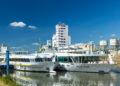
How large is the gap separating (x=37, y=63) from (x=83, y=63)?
11.2 m

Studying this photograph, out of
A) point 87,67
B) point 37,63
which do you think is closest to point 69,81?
point 87,67

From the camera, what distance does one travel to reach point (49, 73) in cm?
3612

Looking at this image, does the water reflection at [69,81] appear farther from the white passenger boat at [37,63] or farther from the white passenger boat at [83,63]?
the white passenger boat at [37,63]

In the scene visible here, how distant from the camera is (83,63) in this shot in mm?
37125

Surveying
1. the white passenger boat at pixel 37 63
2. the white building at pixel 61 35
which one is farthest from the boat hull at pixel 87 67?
the white building at pixel 61 35

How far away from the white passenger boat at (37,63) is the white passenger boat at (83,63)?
149 inches

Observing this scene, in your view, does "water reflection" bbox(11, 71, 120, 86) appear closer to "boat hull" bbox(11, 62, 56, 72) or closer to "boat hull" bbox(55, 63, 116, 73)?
"boat hull" bbox(55, 63, 116, 73)

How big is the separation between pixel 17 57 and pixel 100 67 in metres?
24.3

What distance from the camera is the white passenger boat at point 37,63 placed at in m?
36.4

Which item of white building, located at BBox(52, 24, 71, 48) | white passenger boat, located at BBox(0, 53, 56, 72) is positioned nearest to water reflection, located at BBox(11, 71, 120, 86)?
white passenger boat, located at BBox(0, 53, 56, 72)

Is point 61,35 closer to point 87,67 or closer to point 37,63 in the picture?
point 87,67

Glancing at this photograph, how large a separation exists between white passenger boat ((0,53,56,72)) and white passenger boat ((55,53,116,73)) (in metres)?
3.79

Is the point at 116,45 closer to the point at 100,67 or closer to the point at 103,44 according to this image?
the point at 103,44

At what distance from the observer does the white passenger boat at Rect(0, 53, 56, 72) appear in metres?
36.4
